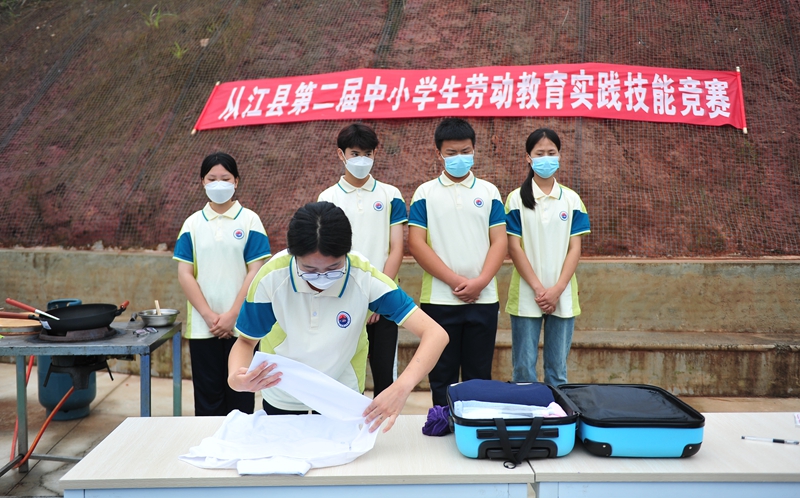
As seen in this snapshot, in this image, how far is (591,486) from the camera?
1.76 meters

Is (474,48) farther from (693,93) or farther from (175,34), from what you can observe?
(175,34)

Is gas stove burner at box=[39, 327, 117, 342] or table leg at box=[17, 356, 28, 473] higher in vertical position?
gas stove burner at box=[39, 327, 117, 342]

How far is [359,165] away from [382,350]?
3.24 ft

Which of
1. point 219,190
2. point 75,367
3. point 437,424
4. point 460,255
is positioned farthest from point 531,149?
point 75,367

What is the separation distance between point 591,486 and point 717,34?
20.6 ft

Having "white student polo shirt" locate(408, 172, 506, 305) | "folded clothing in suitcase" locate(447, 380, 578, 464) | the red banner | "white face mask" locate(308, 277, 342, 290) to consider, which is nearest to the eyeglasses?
"white face mask" locate(308, 277, 342, 290)

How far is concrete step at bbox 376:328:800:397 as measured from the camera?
4.41m

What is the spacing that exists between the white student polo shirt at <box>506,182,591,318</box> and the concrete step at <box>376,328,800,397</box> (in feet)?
3.88

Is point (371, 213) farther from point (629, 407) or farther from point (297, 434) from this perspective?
point (629, 407)

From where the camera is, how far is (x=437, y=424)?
6.70ft

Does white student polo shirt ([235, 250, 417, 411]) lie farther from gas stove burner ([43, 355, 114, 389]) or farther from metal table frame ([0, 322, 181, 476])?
gas stove burner ([43, 355, 114, 389])

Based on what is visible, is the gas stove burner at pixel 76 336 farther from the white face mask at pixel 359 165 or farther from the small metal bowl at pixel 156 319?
the white face mask at pixel 359 165

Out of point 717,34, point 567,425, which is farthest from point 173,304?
point 717,34

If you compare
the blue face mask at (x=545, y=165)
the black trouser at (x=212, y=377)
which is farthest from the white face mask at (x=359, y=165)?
the black trouser at (x=212, y=377)
